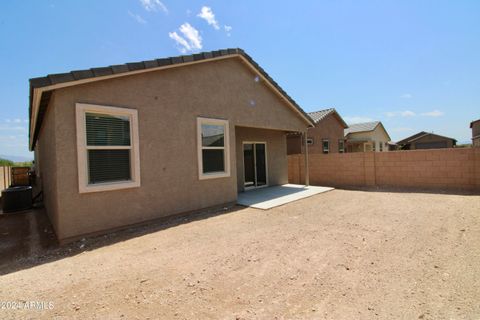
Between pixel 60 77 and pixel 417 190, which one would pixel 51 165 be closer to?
pixel 60 77

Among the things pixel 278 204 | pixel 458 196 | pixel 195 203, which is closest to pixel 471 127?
pixel 458 196

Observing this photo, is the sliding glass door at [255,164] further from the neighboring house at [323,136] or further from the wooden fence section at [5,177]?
the wooden fence section at [5,177]

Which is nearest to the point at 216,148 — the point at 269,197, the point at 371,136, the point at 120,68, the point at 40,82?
the point at 269,197

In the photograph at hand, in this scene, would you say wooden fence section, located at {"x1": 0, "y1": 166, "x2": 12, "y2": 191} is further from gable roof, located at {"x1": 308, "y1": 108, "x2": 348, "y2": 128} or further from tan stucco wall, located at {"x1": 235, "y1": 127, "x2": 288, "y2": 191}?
gable roof, located at {"x1": 308, "y1": 108, "x2": 348, "y2": 128}

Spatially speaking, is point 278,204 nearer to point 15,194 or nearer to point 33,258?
point 33,258

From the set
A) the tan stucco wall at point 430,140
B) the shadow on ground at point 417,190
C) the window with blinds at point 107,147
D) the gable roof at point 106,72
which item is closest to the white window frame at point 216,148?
the gable roof at point 106,72

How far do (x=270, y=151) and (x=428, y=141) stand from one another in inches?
1244

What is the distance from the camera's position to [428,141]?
32375 millimetres

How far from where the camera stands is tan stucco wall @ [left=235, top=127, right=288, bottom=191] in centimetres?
1093

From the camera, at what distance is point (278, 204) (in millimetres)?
8070

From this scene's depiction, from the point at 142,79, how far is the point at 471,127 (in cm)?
4137

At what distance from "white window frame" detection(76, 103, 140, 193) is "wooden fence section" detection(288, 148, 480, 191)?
10185 mm

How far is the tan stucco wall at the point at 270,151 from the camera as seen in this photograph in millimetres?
10930

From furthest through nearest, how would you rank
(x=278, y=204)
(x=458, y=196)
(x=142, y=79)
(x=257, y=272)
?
(x=458, y=196) < (x=278, y=204) < (x=142, y=79) < (x=257, y=272)
